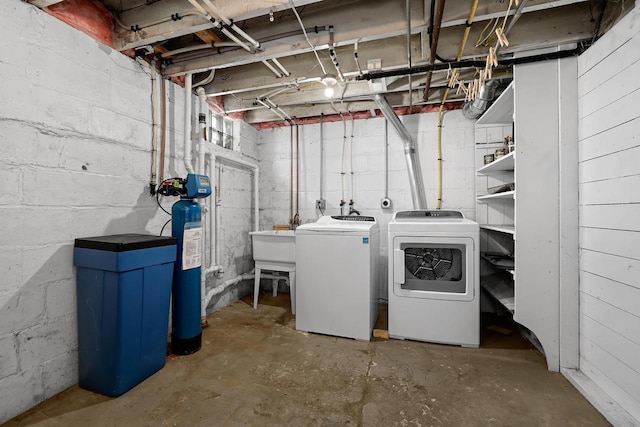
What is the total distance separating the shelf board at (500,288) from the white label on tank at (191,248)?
2.44 m

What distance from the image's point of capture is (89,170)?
5.98 feet

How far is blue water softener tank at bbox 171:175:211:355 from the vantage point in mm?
2062

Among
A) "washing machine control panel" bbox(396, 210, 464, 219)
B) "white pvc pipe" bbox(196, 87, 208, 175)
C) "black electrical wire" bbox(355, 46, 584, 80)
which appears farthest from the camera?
"white pvc pipe" bbox(196, 87, 208, 175)

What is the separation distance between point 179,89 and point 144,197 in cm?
108


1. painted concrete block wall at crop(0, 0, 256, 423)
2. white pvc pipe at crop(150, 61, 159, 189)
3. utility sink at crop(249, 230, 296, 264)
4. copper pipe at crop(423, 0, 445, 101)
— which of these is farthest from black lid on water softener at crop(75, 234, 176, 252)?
copper pipe at crop(423, 0, 445, 101)

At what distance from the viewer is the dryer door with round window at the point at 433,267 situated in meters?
2.26

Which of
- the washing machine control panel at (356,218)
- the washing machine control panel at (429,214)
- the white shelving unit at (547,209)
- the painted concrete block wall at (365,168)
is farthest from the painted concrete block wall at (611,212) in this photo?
the washing machine control panel at (356,218)

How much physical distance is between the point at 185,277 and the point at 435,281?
Result: 2028mm

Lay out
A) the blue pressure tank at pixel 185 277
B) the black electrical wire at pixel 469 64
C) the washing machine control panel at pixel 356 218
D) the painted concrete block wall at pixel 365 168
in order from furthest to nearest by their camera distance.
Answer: the painted concrete block wall at pixel 365 168 → the washing machine control panel at pixel 356 218 → the blue pressure tank at pixel 185 277 → the black electrical wire at pixel 469 64

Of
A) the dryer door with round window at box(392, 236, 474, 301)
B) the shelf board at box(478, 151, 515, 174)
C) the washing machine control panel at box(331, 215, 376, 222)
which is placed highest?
the shelf board at box(478, 151, 515, 174)

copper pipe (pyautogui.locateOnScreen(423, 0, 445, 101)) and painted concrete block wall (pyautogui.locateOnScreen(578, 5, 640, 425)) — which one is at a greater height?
copper pipe (pyautogui.locateOnScreen(423, 0, 445, 101))

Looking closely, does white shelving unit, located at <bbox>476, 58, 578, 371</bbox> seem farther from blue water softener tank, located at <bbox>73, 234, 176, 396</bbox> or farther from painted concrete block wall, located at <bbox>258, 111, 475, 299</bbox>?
blue water softener tank, located at <bbox>73, 234, 176, 396</bbox>

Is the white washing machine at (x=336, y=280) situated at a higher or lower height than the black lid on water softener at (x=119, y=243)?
lower

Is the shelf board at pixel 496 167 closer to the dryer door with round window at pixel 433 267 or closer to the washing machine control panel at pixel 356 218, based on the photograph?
the dryer door with round window at pixel 433 267
